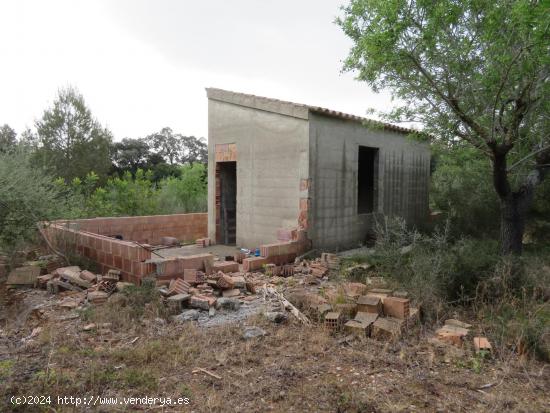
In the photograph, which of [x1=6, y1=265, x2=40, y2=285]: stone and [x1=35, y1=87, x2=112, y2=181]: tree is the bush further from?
[x1=35, y1=87, x2=112, y2=181]: tree

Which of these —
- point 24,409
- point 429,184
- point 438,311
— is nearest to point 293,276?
point 438,311

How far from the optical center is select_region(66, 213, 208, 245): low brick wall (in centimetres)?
1055

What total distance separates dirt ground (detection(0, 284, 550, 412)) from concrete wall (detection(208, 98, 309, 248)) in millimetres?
4691

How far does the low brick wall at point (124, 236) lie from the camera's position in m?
6.69

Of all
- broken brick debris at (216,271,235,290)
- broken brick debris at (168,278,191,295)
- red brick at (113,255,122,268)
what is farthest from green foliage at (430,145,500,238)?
red brick at (113,255,122,268)

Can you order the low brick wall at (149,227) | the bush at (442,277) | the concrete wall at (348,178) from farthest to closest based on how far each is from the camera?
the low brick wall at (149,227) < the concrete wall at (348,178) < the bush at (442,277)

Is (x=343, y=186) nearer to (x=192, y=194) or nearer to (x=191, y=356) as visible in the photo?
(x=191, y=356)

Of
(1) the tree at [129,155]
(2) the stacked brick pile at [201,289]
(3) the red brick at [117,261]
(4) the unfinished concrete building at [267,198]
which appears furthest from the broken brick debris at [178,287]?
(1) the tree at [129,155]

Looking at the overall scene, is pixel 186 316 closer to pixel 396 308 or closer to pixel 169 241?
pixel 396 308

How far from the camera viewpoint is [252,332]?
4797 mm

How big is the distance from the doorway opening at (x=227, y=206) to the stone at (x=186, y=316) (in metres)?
6.14

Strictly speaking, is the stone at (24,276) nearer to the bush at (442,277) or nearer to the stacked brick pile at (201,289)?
the stacked brick pile at (201,289)

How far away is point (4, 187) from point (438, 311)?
7695 millimetres

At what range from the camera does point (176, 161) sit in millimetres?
42281
